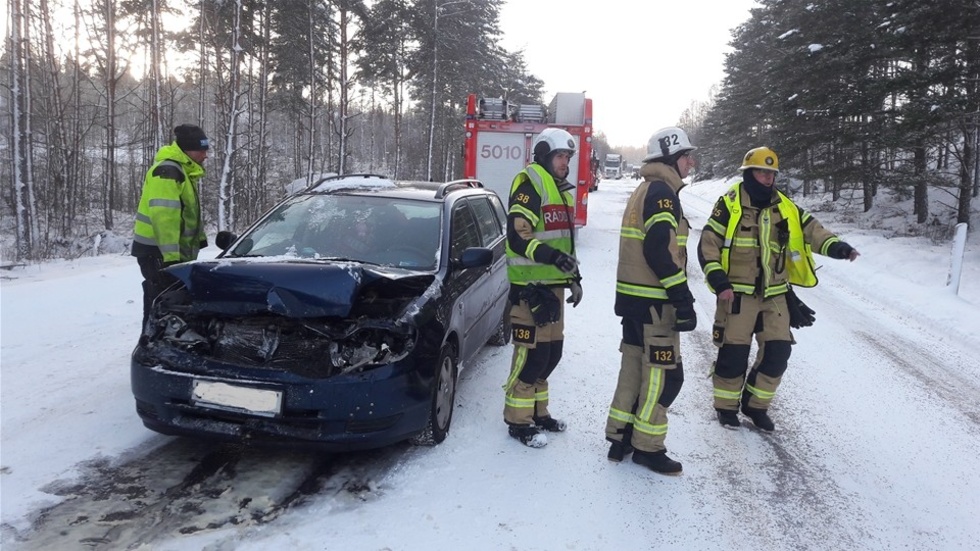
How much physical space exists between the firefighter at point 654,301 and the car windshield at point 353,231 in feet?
4.63

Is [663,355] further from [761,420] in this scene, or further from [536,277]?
[761,420]

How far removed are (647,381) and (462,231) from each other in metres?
1.98

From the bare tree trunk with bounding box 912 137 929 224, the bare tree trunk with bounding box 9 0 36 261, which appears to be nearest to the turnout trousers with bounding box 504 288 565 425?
the bare tree trunk with bounding box 912 137 929 224

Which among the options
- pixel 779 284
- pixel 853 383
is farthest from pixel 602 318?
pixel 779 284

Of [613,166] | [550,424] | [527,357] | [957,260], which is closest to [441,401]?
[527,357]

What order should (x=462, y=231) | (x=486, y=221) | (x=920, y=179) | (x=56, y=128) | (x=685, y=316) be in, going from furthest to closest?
(x=56, y=128)
(x=920, y=179)
(x=486, y=221)
(x=462, y=231)
(x=685, y=316)

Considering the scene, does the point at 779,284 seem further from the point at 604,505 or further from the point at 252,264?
the point at 252,264

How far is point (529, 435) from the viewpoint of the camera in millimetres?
4102

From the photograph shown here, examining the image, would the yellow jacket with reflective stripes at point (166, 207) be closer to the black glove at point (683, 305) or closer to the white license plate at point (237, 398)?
the white license plate at point (237, 398)

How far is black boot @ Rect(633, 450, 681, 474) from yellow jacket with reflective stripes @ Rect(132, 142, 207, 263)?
3.58 m

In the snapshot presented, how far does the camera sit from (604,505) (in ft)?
11.1

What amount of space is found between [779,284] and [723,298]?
1.54 ft

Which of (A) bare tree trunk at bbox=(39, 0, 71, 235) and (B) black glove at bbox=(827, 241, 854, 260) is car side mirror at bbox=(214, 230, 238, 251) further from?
(A) bare tree trunk at bbox=(39, 0, 71, 235)

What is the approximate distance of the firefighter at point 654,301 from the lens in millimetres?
3623
